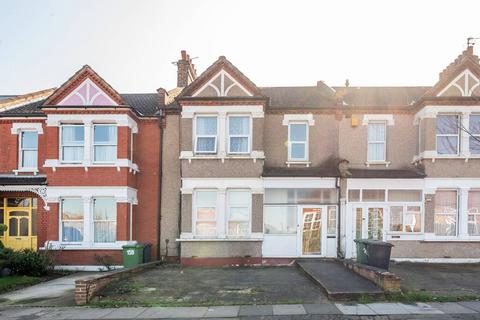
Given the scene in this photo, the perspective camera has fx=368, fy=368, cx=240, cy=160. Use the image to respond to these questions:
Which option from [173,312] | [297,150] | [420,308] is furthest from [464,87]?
[173,312]

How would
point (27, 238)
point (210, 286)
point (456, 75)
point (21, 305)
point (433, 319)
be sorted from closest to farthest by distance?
point (433, 319) < point (21, 305) < point (210, 286) < point (456, 75) < point (27, 238)

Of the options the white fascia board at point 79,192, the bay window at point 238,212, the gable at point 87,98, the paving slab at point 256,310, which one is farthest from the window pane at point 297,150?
the paving slab at point 256,310

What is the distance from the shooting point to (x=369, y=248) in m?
12.6

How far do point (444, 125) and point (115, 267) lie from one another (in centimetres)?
1587

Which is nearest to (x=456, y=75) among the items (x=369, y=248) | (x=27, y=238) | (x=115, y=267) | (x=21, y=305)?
(x=369, y=248)

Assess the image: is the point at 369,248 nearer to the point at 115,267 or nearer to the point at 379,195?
the point at 379,195

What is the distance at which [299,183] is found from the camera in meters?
16.4

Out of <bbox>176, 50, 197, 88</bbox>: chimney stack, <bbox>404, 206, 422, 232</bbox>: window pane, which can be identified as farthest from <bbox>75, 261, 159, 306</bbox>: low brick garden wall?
<bbox>404, 206, 422, 232</bbox>: window pane

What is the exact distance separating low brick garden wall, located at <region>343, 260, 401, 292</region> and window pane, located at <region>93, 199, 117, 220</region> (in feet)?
35.3

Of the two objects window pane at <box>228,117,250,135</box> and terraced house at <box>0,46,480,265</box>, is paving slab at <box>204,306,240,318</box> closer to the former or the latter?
terraced house at <box>0,46,480,265</box>

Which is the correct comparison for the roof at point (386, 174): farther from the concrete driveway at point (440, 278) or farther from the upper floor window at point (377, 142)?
the concrete driveway at point (440, 278)

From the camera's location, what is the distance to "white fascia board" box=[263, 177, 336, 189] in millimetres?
16391

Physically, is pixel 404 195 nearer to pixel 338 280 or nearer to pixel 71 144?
pixel 338 280

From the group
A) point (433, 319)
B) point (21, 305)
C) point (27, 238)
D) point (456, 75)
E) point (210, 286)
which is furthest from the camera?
point (27, 238)
